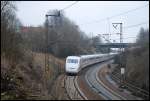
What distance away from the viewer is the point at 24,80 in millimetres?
36594

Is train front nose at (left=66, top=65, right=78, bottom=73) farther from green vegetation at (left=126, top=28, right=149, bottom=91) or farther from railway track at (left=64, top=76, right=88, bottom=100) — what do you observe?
railway track at (left=64, top=76, right=88, bottom=100)

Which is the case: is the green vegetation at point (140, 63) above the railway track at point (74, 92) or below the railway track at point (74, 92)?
above

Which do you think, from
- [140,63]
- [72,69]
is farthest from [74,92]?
[72,69]

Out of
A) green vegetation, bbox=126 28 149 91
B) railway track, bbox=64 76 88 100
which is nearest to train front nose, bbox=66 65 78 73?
green vegetation, bbox=126 28 149 91

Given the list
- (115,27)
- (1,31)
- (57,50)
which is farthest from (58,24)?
(1,31)

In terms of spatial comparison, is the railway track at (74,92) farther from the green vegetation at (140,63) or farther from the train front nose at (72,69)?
the train front nose at (72,69)

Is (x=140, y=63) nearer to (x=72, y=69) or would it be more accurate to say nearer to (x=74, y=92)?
(x=74, y=92)

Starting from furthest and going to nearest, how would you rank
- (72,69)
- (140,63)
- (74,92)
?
1. (72,69)
2. (74,92)
3. (140,63)

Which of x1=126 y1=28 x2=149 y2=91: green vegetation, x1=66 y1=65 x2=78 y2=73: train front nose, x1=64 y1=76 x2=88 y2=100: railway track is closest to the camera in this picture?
x1=126 y1=28 x2=149 y2=91: green vegetation

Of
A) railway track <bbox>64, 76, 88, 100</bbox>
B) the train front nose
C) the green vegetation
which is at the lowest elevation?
railway track <bbox>64, 76, 88, 100</bbox>

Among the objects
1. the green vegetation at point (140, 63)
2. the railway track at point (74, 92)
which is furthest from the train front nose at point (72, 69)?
the railway track at point (74, 92)

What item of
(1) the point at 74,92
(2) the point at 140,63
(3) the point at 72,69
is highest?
(2) the point at 140,63

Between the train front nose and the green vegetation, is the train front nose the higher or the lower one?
the lower one

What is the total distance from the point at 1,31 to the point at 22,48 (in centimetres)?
991
